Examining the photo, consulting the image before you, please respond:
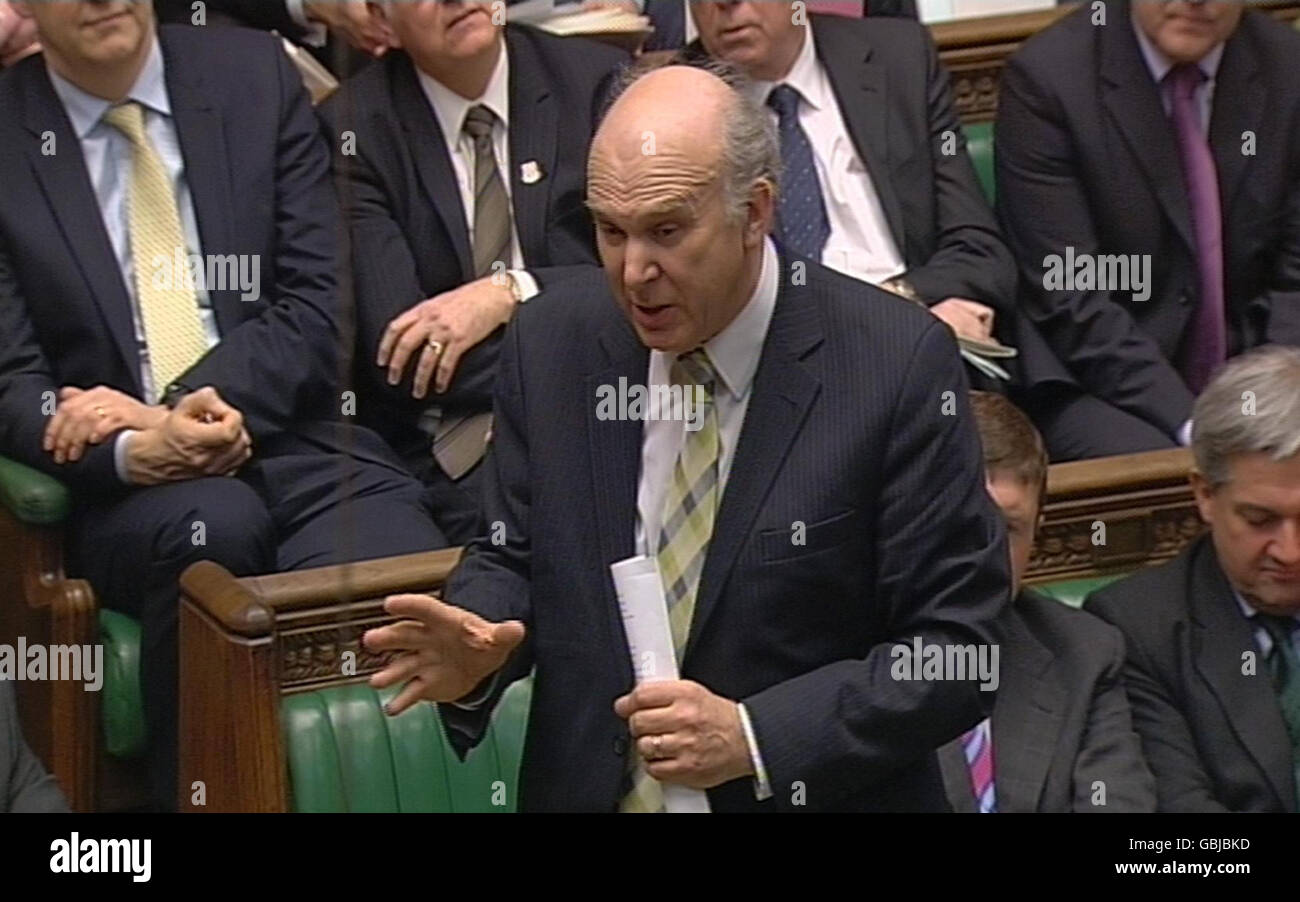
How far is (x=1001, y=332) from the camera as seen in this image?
2.53m

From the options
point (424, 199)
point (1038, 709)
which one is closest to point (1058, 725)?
point (1038, 709)

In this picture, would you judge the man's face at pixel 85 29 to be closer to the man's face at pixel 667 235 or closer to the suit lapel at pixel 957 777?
the man's face at pixel 667 235

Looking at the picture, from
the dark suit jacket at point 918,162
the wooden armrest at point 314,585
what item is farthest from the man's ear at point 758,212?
the dark suit jacket at point 918,162

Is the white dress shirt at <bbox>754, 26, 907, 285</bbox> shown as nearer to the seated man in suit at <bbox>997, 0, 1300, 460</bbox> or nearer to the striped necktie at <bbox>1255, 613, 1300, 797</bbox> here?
the seated man in suit at <bbox>997, 0, 1300, 460</bbox>

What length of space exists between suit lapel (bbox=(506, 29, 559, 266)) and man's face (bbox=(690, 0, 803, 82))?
19cm

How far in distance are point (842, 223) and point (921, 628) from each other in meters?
0.82

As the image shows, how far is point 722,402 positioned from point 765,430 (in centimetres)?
4

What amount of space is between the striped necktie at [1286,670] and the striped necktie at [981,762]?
0.22 meters

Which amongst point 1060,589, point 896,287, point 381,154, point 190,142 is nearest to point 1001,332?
point 896,287

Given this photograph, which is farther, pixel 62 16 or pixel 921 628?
pixel 62 16

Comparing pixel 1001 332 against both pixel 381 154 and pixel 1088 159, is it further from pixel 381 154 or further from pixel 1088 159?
pixel 381 154

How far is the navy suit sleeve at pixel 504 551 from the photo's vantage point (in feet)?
5.79
